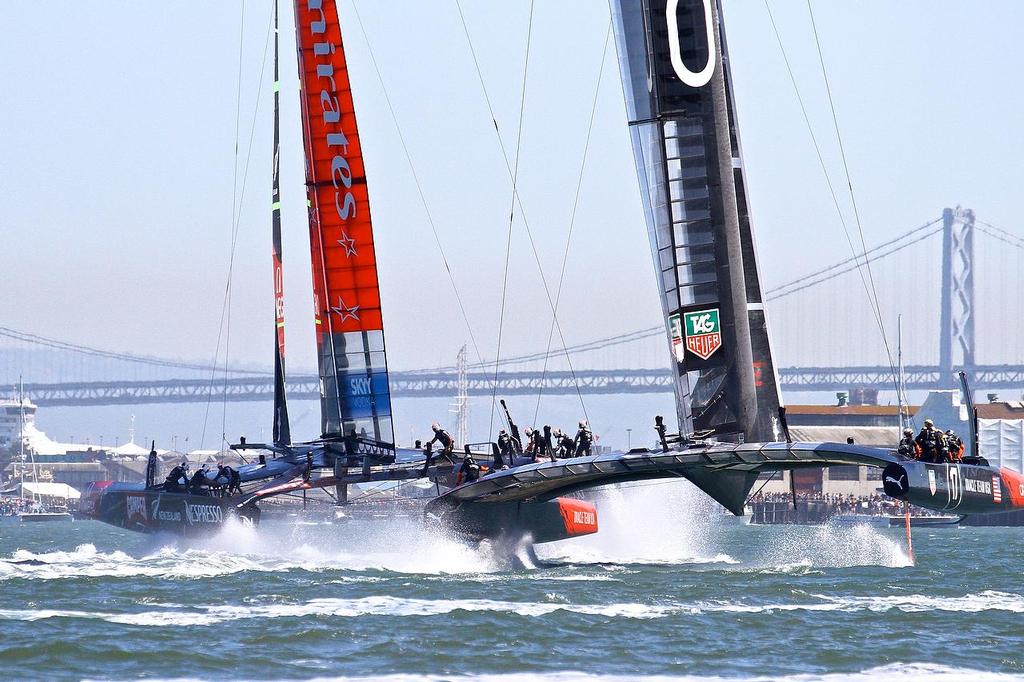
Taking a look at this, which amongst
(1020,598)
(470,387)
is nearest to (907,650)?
(1020,598)

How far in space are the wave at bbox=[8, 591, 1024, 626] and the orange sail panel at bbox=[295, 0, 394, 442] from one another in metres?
5.66

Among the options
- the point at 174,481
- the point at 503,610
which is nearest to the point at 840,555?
the point at 174,481

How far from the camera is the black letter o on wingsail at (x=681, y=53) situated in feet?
45.0

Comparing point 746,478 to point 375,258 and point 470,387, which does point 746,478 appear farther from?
point 470,387

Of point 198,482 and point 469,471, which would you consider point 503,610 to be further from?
point 198,482

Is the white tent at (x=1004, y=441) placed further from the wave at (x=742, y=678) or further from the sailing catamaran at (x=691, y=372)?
the wave at (x=742, y=678)

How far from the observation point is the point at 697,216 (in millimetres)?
13531

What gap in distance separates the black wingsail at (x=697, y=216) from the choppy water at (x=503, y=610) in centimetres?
168

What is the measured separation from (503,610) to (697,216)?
11.7 ft

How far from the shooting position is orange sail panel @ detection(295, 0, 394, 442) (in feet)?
60.6

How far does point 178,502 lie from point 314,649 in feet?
26.4

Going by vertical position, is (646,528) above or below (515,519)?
below

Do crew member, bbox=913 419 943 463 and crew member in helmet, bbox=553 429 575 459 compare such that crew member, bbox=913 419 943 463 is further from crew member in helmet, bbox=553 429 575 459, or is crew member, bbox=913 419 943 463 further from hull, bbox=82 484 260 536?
hull, bbox=82 484 260 536

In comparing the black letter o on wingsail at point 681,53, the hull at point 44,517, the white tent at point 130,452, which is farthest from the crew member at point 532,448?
the white tent at point 130,452
